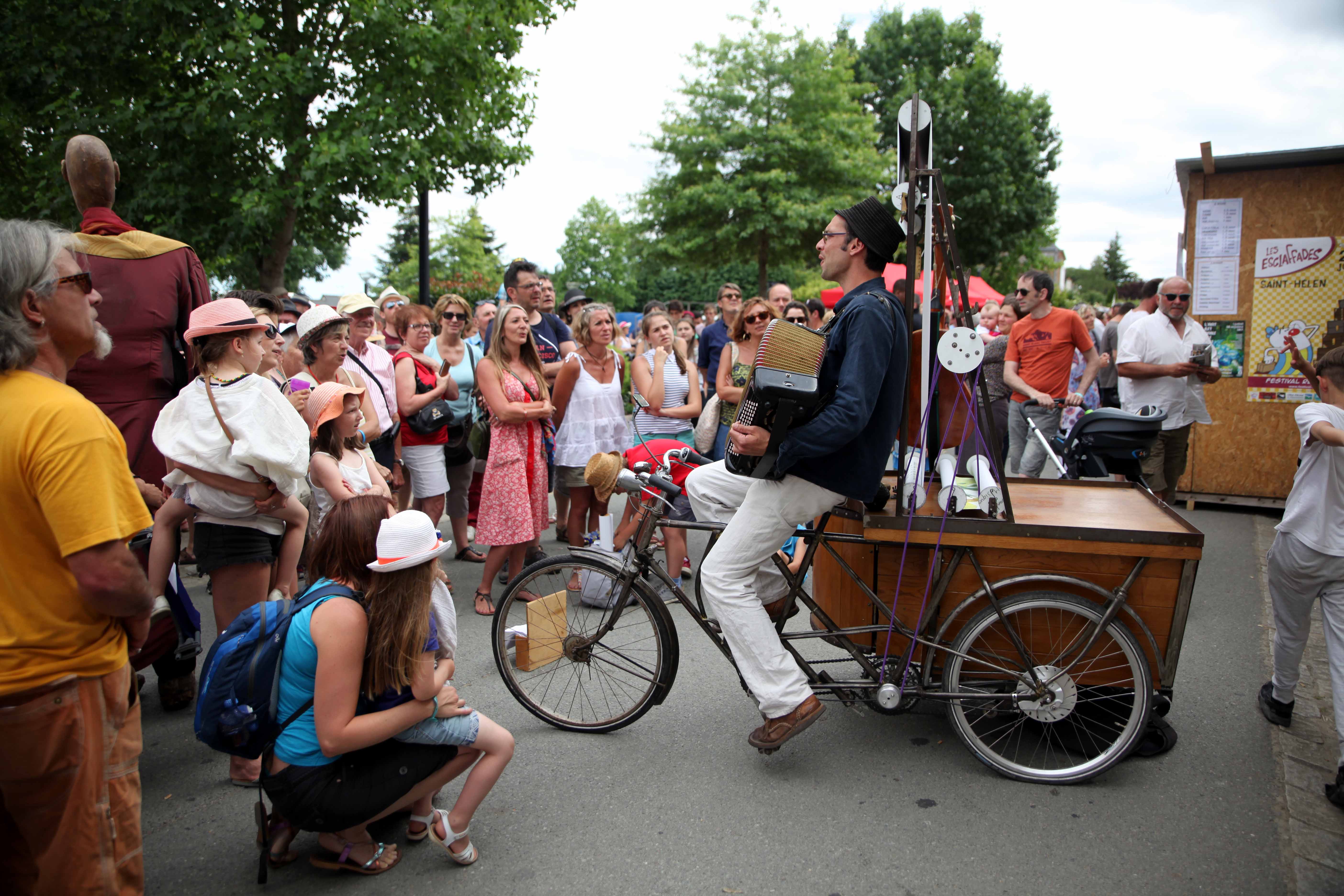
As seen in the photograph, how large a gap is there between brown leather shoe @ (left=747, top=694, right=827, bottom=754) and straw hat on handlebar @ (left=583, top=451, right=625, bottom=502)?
3.82ft

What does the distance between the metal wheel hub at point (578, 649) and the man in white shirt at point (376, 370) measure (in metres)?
2.02

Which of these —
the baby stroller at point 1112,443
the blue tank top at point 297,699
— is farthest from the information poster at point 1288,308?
the blue tank top at point 297,699

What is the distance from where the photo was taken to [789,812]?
3.12 metres

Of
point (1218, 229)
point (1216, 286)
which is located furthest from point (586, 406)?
point (1218, 229)

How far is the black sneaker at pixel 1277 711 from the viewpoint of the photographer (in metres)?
3.76

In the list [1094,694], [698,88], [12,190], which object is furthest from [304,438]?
[698,88]

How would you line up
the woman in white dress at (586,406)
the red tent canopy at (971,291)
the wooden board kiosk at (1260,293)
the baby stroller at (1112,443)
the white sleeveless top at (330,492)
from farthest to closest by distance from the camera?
1. the red tent canopy at (971,291)
2. the wooden board kiosk at (1260,293)
3. the woman in white dress at (586,406)
4. the baby stroller at (1112,443)
5. the white sleeveless top at (330,492)

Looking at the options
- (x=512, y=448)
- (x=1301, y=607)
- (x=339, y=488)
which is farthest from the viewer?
(x=512, y=448)

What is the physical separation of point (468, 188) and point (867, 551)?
11653 millimetres

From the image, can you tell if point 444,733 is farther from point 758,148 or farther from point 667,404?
point 758,148

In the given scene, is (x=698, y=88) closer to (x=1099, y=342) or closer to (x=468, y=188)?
(x=468, y=188)

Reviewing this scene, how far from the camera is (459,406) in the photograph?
6434mm

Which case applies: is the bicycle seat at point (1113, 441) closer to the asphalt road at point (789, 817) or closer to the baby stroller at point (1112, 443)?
the baby stroller at point (1112, 443)

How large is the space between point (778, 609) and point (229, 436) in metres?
2.30
